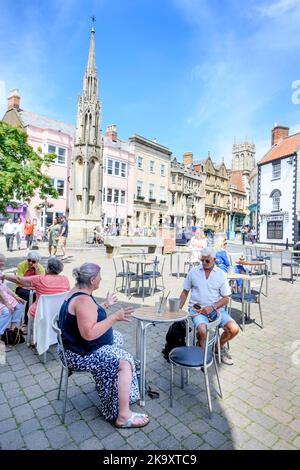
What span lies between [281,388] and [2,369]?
11.9ft

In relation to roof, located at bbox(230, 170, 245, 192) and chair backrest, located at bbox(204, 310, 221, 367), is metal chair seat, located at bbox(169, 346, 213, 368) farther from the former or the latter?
roof, located at bbox(230, 170, 245, 192)

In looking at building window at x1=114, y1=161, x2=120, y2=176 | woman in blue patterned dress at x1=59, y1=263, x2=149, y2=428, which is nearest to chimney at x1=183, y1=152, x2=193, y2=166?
building window at x1=114, y1=161, x2=120, y2=176

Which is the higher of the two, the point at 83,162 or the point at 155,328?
the point at 83,162

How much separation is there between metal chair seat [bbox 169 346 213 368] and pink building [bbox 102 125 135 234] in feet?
106

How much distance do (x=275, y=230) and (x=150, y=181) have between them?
1807cm

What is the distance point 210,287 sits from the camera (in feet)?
14.0

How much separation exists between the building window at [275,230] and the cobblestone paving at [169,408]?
32258mm

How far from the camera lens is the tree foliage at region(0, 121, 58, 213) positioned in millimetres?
8703

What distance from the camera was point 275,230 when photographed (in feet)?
116

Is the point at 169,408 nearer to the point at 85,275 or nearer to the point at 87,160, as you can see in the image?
the point at 85,275

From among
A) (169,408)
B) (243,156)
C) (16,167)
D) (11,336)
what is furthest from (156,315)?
(243,156)

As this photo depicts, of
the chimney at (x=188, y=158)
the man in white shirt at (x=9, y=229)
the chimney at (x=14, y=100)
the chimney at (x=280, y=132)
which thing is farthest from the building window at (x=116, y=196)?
the man in white shirt at (x=9, y=229)
